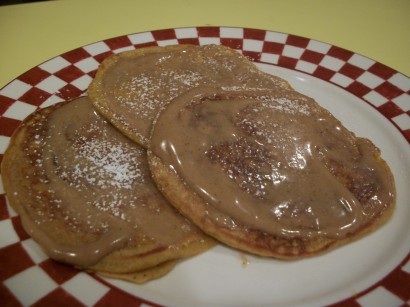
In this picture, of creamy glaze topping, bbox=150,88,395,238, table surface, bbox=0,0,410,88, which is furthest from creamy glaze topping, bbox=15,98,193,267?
table surface, bbox=0,0,410,88

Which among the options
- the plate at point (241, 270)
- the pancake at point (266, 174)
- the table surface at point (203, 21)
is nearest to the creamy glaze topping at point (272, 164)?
the pancake at point (266, 174)

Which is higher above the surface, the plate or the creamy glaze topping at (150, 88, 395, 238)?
the creamy glaze topping at (150, 88, 395, 238)

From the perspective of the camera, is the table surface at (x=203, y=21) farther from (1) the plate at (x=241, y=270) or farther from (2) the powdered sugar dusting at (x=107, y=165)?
(2) the powdered sugar dusting at (x=107, y=165)

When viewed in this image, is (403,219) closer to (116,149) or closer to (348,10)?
(116,149)

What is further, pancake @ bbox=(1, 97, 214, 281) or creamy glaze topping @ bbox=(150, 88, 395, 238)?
creamy glaze topping @ bbox=(150, 88, 395, 238)

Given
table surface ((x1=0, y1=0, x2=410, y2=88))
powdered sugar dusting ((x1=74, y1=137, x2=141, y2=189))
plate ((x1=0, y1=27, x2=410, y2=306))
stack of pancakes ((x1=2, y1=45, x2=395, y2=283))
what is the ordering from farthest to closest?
table surface ((x1=0, y1=0, x2=410, y2=88)) < powdered sugar dusting ((x1=74, y1=137, x2=141, y2=189)) < stack of pancakes ((x1=2, y1=45, x2=395, y2=283)) < plate ((x1=0, y1=27, x2=410, y2=306))

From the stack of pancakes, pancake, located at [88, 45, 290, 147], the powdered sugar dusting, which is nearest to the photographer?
the stack of pancakes

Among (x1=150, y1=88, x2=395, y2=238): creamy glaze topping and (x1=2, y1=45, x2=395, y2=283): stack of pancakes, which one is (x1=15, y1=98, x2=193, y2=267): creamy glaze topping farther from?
(x1=150, y1=88, x2=395, y2=238): creamy glaze topping

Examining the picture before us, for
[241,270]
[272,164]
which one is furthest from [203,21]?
[241,270]

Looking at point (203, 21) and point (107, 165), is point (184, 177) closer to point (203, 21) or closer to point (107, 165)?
point (107, 165)
